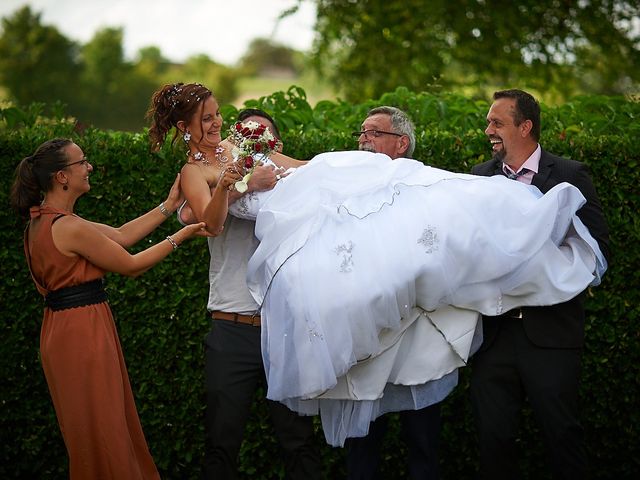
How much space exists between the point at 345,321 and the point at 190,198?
3.45 feet

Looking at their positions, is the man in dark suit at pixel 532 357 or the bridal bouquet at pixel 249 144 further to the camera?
the man in dark suit at pixel 532 357

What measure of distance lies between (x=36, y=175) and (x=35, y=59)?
2804 inches

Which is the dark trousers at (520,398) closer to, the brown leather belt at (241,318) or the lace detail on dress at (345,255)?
the lace detail on dress at (345,255)

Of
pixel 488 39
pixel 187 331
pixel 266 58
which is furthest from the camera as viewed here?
pixel 266 58

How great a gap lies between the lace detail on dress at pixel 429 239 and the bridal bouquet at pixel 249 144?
2.85ft

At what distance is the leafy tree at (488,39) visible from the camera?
14.6 meters

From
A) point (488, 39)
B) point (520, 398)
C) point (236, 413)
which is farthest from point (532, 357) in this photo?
point (488, 39)

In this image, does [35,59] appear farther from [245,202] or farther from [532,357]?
[532,357]

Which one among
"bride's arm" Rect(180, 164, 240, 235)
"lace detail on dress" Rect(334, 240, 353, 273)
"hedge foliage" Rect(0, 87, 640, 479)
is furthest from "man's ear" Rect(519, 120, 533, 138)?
"bride's arm" Rect(180, 164, 240, 235)

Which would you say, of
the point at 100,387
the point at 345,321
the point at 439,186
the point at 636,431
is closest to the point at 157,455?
the point at 100,387

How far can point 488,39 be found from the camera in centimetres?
1491

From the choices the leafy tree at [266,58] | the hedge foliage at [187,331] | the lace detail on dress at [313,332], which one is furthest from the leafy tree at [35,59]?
the lace detail on dress at [313,332]

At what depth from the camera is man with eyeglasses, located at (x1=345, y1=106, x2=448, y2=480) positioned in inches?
180

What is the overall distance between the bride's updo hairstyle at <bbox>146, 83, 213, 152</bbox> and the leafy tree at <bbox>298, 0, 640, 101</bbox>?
1049cm
